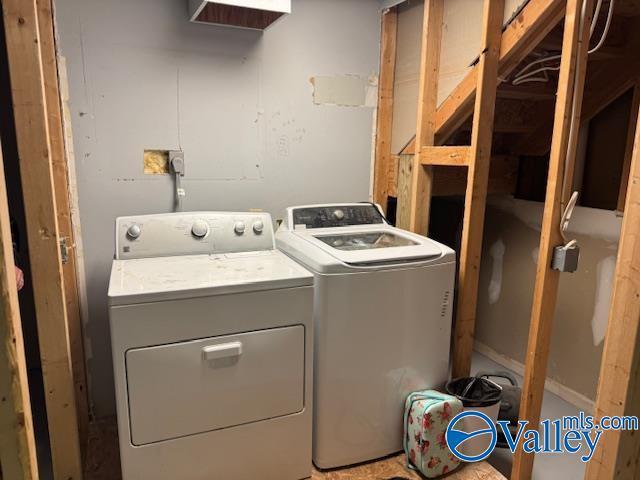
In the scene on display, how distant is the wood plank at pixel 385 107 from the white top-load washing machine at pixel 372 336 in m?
0.75

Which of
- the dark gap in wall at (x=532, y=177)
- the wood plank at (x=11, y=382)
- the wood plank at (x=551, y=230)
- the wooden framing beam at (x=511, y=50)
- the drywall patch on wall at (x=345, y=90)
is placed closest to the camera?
the wood plank at (x=11, y=382)

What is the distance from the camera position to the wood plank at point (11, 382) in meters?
0.91

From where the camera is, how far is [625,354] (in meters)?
1.33

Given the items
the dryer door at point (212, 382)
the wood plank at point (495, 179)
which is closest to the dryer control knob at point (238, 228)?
the dryer door at point (212, 382)

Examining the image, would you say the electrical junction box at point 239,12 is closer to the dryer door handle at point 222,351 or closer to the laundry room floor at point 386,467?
the dryer door handle at point 222,351

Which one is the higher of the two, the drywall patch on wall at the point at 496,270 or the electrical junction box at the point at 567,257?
the electrical junction box at the point at 567,257

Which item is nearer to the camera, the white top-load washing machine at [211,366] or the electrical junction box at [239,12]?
the white top-load washing machine at [211,366]

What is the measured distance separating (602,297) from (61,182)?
108 inches

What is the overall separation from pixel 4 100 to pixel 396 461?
A: 2595 millimetres

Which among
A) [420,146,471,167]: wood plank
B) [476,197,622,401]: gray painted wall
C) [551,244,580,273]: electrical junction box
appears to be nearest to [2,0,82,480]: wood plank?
[420,146,471,167]: wood plank

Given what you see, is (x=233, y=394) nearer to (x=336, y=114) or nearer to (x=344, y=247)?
(x=344, y=247)

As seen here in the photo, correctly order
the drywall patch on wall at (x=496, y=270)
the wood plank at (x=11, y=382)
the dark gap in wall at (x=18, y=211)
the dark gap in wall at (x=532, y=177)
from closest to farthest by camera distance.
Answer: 1. the wood plank at (x=11, y=382)
2. the dark gap in wall at (x=18, y=211)
3. the dark gap in wall at (x=532, y=177)
4. the drywall patch on wall at (x=496, y=270)

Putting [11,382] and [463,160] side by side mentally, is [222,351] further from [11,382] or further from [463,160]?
[463,160]
